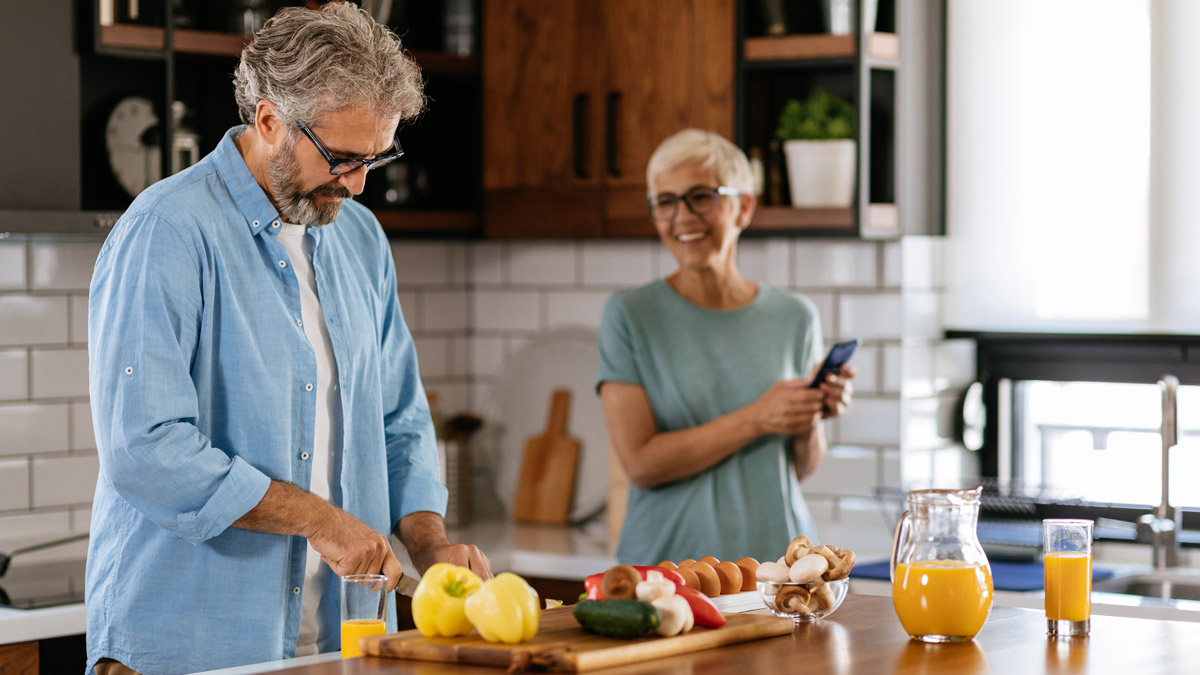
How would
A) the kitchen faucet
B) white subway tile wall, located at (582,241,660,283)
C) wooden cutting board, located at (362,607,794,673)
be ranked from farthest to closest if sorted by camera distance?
white subway tile wall, located at (582,241,660,283) → the kitchen faucet → wooden cutting board, located at (362,607,794,673)

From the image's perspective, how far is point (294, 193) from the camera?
214 cm

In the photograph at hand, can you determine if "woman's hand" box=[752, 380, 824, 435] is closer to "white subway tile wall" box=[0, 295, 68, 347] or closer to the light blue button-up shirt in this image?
the light blue button-up shirt

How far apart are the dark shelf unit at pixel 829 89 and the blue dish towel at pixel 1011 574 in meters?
0.77

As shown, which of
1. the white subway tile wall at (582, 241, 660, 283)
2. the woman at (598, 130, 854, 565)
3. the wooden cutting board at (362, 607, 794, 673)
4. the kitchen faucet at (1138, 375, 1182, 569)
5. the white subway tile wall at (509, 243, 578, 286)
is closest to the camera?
the wooden cutting board at (362, 607, 794, 673)

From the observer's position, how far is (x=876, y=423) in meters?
3.63

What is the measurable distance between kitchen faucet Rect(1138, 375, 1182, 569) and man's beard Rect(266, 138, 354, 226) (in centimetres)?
193

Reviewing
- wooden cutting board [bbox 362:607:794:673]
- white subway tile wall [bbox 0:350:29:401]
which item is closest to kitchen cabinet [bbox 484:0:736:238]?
white subway tile wall [bbox 0:350:29:401]

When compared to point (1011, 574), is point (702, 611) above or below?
above

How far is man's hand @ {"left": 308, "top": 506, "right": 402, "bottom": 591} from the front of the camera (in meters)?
1.98

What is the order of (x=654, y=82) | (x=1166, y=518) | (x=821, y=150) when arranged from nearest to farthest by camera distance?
(x=1166, y=518) < (x=821, y=150) < (x=654, y=82)

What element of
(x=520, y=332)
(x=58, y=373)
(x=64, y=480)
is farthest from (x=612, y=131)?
(x=64, y=480)

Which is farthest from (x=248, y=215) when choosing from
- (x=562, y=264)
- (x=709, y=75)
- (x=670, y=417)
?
(x=562, y=264)

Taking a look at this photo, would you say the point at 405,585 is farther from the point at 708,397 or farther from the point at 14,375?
the point at 14,375

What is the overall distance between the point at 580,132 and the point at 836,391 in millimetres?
1392
